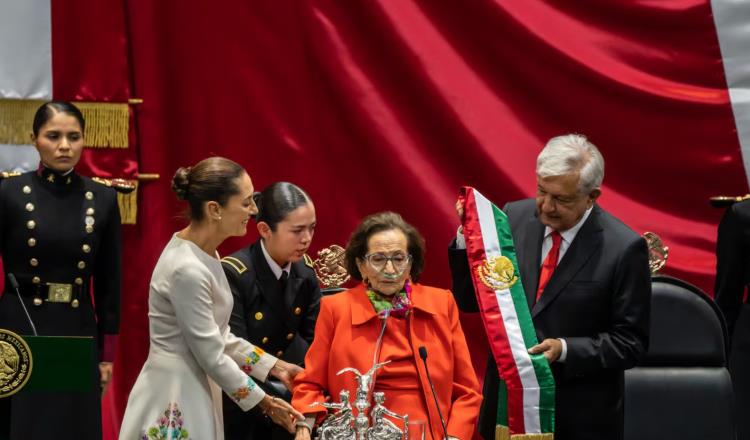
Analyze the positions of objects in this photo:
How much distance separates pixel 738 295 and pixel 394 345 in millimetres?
1670

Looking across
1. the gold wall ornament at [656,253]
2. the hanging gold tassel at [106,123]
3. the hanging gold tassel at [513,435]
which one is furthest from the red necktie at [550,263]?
the hanging gold tassel at [106,123]

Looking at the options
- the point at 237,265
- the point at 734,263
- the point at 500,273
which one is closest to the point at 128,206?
the point at 237,265

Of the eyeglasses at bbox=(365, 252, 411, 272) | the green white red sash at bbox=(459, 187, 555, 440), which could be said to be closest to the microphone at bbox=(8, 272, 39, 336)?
the eyeglasses at bbox=(365, 252, 411, 272)

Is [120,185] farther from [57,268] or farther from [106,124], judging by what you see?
[57,268]

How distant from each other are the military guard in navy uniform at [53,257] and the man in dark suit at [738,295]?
2.28 meters

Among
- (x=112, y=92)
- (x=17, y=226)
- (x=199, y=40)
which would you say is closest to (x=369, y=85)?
(x=199, y=40)

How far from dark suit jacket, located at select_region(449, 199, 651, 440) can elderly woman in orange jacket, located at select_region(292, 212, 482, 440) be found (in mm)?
264

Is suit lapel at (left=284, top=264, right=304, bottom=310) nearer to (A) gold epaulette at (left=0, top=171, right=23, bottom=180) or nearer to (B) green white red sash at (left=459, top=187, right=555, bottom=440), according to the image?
(B) green white red sash at (left=459, top=187, right=555, bottom=440)

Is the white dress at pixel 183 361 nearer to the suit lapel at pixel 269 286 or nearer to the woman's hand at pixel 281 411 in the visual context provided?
the woman's hand at pixel 281 411

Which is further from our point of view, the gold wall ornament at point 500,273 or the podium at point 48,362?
the gold wall ornament at point 500,273

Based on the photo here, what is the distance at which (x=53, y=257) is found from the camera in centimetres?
381

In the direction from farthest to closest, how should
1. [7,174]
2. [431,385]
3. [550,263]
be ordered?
[7,174] → [550,263] → [431,385]

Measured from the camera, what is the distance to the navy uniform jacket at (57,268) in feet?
12.4

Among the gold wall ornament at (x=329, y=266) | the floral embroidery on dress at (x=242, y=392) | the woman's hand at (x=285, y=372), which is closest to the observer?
the floral embroidery on dress at (x=242, y=392)
